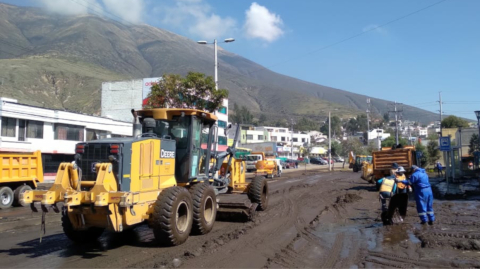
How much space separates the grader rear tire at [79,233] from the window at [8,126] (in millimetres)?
23367

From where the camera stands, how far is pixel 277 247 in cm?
787

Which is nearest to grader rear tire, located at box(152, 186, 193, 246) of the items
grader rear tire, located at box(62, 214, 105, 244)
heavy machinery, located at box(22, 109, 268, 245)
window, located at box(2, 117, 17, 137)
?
heavy machinery, located at box(22, 109, 268, 245)

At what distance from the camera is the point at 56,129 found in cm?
3186

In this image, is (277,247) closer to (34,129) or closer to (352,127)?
(34,129)

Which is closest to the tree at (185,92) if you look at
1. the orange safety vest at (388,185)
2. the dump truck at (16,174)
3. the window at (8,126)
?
the dump truck at (16,174)

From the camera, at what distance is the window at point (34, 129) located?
29.6 meters

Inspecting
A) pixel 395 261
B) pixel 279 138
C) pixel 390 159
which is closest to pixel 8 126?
pixel 390 159

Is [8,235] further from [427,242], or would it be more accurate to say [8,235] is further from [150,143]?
[427,242]

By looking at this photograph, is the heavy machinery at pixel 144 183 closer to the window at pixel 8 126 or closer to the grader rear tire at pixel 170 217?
the grader rear tire at pixel 170 217

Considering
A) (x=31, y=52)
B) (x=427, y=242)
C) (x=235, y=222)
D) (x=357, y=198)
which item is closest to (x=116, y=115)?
(x=357, y=198)

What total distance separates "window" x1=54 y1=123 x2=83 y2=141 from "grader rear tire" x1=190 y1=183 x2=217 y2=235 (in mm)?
26507

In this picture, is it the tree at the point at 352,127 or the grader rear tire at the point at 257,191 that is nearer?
the grader rear tire at the point at 257,191

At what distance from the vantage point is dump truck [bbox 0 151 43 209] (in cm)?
1511

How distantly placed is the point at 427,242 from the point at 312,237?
91.4 inches
